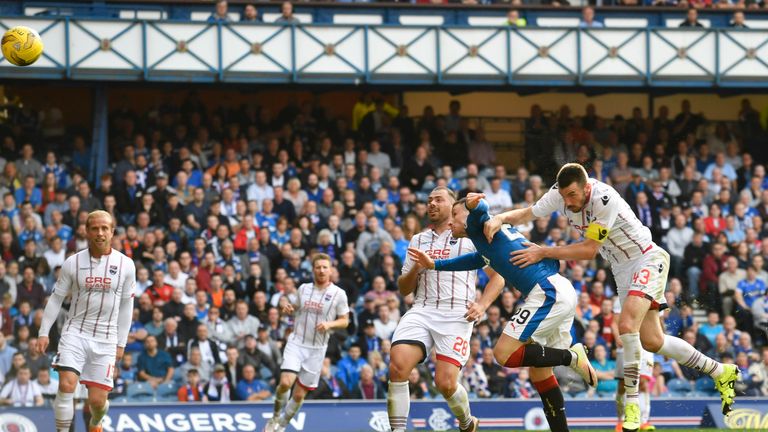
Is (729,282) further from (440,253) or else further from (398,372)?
(398,372)

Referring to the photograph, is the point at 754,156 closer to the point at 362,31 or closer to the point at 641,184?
the point at 641,184

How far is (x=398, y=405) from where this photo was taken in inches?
535

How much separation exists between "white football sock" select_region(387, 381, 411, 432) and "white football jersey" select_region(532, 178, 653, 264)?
2.20m

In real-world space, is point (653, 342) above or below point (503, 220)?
below

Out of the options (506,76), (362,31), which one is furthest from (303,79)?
(506,76)

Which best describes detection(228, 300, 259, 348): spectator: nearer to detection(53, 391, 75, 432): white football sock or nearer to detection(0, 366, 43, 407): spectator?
detection(0, 366, 43, 407): spectator

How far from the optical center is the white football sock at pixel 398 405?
44.6 feet

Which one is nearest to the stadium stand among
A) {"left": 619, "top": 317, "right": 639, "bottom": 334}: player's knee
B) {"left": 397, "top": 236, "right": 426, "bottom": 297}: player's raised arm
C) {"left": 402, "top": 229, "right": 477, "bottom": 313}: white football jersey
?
{"left": 619, "top": 317, "right": 639, "bottom": 334}: player's knee

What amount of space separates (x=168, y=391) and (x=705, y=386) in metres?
8.66

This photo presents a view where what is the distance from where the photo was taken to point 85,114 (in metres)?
29.1

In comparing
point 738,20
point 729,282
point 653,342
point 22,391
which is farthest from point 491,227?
point 738,20

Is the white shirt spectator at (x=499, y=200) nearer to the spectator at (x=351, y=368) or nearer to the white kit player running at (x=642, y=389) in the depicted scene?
the spectator at (x=351, y=368)

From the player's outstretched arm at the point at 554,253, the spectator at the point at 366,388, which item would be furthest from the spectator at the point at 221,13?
the player's outstretched arm at the point at 554,253

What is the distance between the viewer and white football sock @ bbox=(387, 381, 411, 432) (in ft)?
44.6
